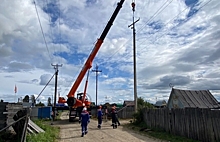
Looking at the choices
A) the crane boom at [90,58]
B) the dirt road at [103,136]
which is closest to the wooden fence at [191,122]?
the dirt road at [103,136]

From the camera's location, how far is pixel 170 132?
14664mm

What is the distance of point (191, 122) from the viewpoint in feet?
40.8

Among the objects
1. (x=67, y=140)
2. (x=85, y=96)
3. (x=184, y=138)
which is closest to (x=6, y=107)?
(x=67, y=140)

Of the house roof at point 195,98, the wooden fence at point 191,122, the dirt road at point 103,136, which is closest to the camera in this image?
the wooden fence at point 191,122

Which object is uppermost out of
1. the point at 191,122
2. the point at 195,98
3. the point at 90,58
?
the point at 90,58

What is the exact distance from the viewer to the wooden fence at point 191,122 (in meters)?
10.8

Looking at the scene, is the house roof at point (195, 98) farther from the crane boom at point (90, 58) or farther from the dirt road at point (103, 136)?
the dirt road at point (103, 136)

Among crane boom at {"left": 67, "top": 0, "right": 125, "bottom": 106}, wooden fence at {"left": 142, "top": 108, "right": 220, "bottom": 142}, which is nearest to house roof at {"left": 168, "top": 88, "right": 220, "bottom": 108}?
wooden fence at {"left": 142, "top": 108, "right": 220, "bottom": 142}

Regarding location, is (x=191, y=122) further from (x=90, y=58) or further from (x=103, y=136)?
(x=90, y=58)

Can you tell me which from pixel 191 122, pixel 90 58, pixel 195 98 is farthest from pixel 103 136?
pixel 195 98

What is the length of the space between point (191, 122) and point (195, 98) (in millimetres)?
14726

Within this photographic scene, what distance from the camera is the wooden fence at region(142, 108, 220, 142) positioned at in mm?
10766

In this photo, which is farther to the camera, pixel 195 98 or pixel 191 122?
pixel 195 98

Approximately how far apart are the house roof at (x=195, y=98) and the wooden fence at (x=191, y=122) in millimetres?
9512
